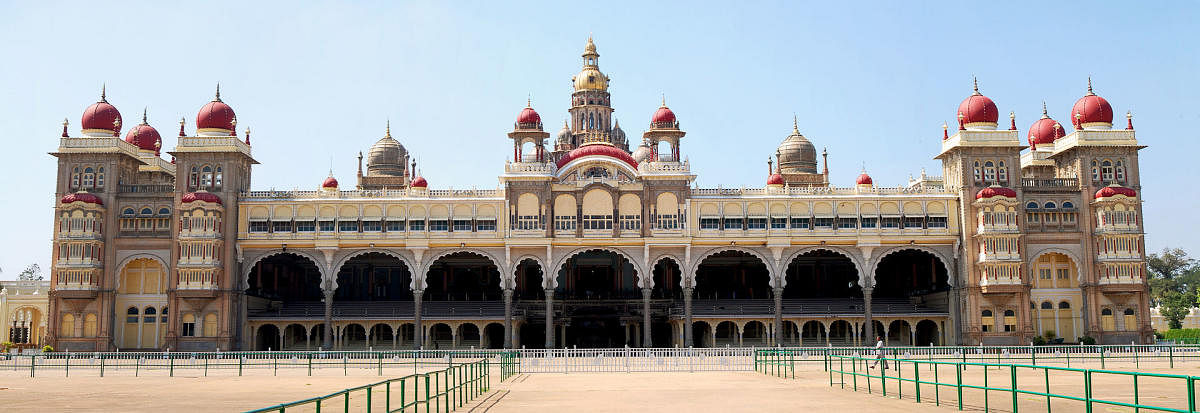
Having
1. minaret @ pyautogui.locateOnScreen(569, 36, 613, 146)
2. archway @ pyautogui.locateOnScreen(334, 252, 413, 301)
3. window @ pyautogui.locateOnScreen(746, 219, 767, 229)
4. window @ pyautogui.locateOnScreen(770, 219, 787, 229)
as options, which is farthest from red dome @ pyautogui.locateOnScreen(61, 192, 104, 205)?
window @ pyautogui.locateOnScreen(770, 219, 787, 229)

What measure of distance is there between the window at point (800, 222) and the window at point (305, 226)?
27.1 metres

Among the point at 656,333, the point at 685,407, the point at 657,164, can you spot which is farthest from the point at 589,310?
the point at 685,407

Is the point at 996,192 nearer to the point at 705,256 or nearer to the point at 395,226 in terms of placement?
the point at 705,256

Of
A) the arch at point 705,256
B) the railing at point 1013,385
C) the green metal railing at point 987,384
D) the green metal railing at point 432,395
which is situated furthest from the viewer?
the arch at point 705,256

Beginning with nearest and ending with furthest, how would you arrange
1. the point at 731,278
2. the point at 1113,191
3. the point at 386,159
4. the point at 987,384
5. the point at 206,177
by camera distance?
the point at 987,384 < the point at 1113,191 < the point at 206,177 < the point at 731,278 < the point at 386,159

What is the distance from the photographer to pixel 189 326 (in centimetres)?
5778

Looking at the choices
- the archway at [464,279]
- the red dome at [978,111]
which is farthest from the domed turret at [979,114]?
the archway at [464,279]

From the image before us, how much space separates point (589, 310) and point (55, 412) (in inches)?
1722

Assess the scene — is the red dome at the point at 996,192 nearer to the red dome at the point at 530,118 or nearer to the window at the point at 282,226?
the red dome at the point at 530,118

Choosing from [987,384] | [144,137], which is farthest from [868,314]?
[144,137]

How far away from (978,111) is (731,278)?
1917 centimetres

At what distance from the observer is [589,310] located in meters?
65.6

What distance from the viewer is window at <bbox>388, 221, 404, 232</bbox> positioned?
59219 millimetres

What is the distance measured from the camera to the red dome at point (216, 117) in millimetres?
59594
